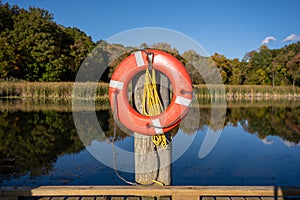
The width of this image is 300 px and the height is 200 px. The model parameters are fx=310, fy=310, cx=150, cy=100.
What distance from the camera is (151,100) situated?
2.21 meters

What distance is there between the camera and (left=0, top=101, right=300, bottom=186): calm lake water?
11.3 ft

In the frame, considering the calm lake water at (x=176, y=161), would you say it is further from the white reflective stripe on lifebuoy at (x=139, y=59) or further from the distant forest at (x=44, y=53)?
the distant forest at (x=44, y=53)

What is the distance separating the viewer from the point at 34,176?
3479 mm

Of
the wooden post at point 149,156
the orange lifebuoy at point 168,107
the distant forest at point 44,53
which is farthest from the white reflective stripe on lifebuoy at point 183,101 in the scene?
the distant forest at point 44,53

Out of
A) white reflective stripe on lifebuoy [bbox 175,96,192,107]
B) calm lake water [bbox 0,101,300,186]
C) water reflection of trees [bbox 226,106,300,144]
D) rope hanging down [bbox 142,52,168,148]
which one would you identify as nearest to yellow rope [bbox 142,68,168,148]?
rope hanging down [bbox 142,52,168,148]

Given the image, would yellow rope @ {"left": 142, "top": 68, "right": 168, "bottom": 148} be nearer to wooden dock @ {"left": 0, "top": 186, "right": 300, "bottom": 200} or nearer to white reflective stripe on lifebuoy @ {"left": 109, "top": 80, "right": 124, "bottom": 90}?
white reflective stripe on lifebuoy @ {"left": 109, "top": 80, "right": 124, "bottom": 90}

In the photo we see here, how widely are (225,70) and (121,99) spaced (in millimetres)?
26808

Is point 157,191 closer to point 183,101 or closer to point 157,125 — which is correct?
point 157,125

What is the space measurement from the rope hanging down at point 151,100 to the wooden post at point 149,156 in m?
0.04

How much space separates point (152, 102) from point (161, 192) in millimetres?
619

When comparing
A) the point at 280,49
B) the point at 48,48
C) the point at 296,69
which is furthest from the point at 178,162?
the point at 280,49

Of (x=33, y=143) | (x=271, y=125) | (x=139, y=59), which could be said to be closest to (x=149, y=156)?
(x=139, y=59)

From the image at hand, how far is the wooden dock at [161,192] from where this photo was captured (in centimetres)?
201

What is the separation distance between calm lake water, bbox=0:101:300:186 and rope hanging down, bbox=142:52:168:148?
68 cm
